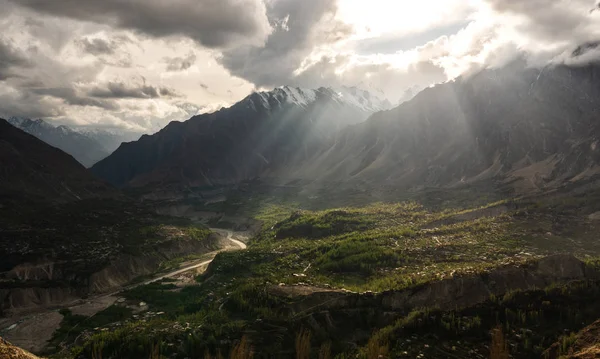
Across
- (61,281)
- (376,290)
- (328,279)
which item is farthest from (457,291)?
(61,281)

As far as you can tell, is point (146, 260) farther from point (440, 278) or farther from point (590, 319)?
point (590, 319)

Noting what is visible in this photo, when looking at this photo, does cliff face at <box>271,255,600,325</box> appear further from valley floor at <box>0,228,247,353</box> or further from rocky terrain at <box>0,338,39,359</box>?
valley floor at <box>0,228,247,353</box>

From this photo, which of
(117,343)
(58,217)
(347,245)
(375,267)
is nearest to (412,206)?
(347,245)

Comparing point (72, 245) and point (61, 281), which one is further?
point (72, 245)

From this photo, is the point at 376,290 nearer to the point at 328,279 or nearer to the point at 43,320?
the point at 328,279

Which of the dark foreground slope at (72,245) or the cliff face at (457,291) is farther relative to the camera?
the dark foreground slope at (72,245)

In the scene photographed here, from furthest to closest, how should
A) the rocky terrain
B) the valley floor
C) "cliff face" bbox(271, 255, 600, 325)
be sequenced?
the valley floor → "cliff face" bbox(271, 255, 600, 325) → the rocky terrain

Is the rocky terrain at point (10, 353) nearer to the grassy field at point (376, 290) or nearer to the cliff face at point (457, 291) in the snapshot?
the grassy field at point (376, 290)

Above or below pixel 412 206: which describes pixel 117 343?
below

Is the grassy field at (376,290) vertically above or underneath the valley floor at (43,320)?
above

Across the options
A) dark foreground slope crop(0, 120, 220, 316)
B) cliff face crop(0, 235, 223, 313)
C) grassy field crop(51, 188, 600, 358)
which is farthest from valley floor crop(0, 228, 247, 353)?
grassy field crop(51, 188, 600, 358)

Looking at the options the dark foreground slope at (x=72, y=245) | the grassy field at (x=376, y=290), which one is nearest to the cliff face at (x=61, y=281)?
the dark foreground slope at (x=72, y=245)
